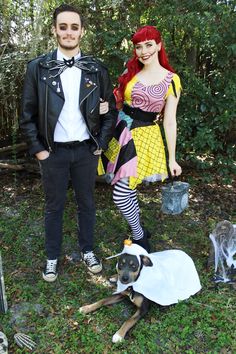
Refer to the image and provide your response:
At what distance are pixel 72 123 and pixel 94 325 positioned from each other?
1.48 meters

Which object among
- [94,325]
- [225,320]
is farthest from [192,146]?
[94,325]

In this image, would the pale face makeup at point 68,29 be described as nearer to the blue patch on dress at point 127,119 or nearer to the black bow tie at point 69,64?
the black bow tie at point 69,64

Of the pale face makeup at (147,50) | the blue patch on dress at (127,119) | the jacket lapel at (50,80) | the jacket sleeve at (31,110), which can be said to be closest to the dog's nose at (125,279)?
the jacket sleeve at (31,110)

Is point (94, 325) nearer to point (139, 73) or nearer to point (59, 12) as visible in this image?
point (139, 73)

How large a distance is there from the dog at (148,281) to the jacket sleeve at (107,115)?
33.0 inches

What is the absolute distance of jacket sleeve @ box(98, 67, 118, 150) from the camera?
9.80 feet

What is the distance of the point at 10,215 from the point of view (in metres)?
4.46

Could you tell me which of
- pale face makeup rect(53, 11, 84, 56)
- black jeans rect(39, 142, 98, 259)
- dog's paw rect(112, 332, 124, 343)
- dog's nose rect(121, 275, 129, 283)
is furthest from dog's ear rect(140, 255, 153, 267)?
pale face makeup rect(53, 11, 84, 56)

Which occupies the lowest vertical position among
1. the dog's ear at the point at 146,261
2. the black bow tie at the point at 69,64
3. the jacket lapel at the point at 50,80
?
the dog's ear at the point at 146,261

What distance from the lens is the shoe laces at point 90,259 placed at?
350cm

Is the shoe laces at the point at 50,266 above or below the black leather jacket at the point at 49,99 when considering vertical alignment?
below

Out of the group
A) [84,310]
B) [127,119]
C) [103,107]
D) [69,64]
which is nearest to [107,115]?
[103,107]

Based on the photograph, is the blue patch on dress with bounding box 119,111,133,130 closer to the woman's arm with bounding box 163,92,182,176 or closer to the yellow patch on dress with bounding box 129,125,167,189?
the yellow patch on dress with bounding box 129,125,167,189

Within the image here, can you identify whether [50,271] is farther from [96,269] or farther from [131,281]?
[131,281]
